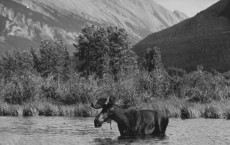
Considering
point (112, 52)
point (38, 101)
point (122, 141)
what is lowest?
point (122, 141)

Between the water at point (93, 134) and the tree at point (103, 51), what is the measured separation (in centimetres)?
7149

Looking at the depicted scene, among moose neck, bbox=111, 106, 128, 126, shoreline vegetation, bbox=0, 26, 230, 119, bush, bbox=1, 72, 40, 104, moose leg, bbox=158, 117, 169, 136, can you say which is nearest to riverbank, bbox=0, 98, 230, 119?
shoreline vegetation, bbox=0, 26, 230, 119

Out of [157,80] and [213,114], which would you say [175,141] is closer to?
[213,114]

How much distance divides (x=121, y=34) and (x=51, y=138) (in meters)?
90.5

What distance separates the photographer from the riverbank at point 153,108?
3822cm

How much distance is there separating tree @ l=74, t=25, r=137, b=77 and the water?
71.5m

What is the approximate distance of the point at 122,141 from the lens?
2272 centimetres

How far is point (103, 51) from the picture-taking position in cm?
10919

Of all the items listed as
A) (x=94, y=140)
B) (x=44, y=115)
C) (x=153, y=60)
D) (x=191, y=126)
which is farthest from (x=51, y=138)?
(x=153, y=60)

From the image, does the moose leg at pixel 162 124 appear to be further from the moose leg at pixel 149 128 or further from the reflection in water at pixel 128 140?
the reflection in water at pixel 128 140

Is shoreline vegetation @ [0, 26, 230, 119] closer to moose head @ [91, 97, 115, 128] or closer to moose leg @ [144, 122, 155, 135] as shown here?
moose leg @ [144, 122, 155, 135]

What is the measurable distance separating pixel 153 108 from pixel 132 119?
17.6 m

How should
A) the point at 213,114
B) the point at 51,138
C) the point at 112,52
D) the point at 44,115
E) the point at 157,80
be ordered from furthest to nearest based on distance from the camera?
the point at 112,52 → the point at 157,80 → the point at 44,115 → the point at 213,114 → the point at 51,138

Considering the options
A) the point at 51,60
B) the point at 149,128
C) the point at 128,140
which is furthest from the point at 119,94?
the point at 51,60
